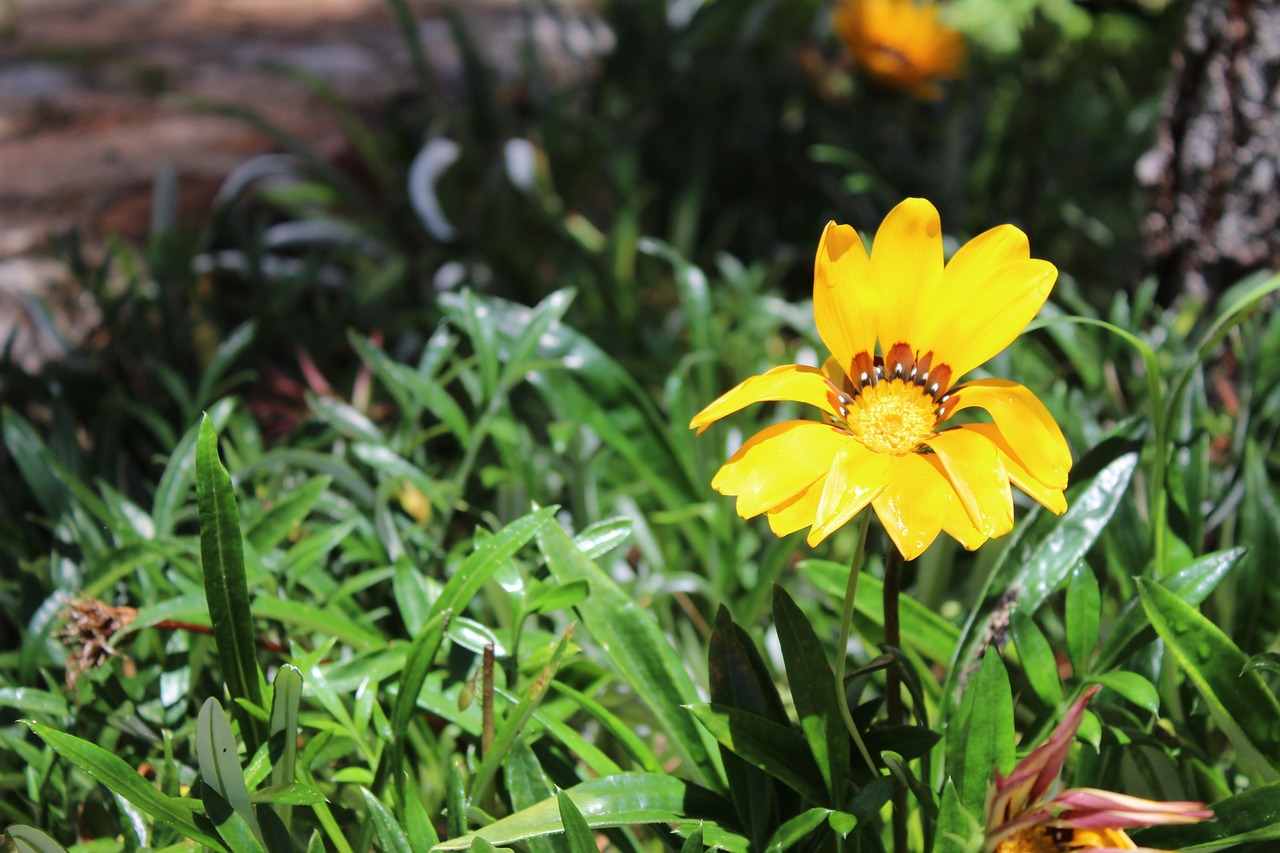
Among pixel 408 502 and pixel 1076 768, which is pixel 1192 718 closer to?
pixel 1076 768

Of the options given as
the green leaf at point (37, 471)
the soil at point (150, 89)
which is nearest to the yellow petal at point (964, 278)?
the green leaf at point (37, 471)

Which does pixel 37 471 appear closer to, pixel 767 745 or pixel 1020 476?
pixel 767 745

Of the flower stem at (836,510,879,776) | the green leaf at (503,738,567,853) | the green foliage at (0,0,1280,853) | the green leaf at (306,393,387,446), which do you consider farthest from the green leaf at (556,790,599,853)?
the green leaf at (306,393,387,446)

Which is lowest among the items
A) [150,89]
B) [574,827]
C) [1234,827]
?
[1234,827]

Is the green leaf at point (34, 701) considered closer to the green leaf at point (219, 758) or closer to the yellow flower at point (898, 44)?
the green leaf at point (219, 758)

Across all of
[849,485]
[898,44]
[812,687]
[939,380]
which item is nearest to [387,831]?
[812,687]

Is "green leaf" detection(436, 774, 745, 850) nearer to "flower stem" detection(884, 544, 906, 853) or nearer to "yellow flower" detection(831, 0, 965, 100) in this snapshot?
"flower stem" detection(884, 544, 906, 853)

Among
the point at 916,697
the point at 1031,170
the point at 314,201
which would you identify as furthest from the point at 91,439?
the point at 1031,170
